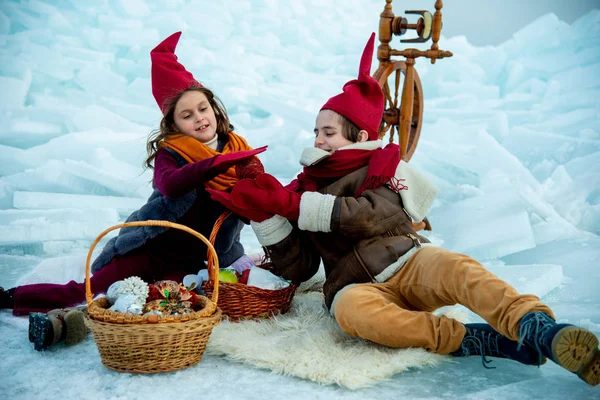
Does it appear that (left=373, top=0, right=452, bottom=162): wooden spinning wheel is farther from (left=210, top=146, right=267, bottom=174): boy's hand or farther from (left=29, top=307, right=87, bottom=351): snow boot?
(left=29, top=307, right=87, bottom=351): snow boot

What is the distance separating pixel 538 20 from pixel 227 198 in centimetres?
395

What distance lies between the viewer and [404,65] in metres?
2.45

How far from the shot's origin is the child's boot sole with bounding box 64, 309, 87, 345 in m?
1.51

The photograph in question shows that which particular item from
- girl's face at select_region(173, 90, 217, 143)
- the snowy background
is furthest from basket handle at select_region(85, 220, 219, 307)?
girl's face at select_region(173, 90, 217, 143)

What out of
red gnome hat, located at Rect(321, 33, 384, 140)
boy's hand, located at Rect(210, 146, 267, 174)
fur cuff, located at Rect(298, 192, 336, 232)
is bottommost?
fur cuff, located at Rect(298, 192, 336, 232)

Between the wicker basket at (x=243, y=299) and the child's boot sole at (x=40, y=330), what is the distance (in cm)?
38

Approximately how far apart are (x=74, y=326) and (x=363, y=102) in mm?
929

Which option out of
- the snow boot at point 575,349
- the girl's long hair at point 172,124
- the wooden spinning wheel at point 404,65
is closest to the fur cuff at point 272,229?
the girl's long hair at point 172,124

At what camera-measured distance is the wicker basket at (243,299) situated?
5.23ft

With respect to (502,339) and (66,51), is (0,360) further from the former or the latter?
(66,51)

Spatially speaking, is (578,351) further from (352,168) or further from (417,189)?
(352,168)

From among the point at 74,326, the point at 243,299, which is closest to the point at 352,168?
the point at 243,299

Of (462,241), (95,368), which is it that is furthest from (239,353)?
(462,241)

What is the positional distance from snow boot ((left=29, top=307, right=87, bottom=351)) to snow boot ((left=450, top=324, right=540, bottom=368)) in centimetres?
91
